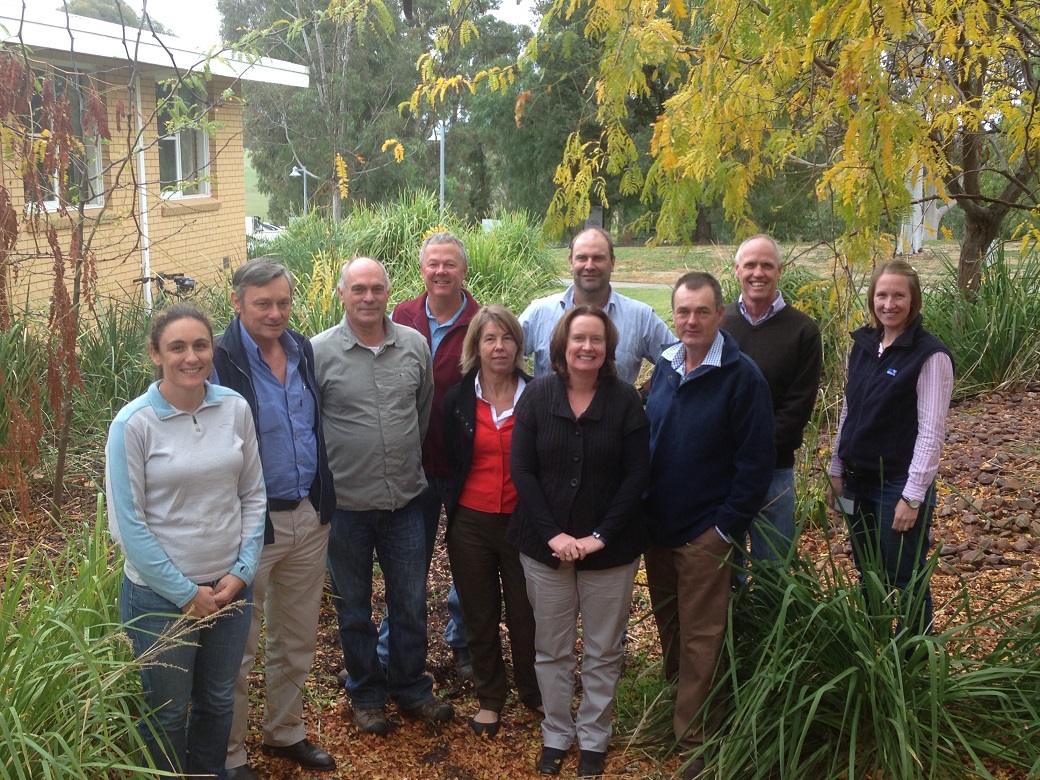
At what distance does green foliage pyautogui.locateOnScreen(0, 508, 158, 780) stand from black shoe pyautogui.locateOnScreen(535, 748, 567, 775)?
4.85 ft

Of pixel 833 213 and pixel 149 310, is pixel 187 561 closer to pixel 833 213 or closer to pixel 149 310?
pixel 833 213

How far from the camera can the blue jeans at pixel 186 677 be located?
3.21 m

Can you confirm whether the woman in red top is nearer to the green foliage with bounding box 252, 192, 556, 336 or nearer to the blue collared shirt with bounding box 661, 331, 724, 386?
the blue collared shirt with bounding box 661, 331, 724, 386

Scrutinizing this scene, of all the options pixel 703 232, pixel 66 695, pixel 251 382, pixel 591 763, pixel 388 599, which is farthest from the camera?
pixel 703 232

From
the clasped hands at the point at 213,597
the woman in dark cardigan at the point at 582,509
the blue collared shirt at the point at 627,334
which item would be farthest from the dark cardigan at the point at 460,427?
the clasped hands at the point at 213,597

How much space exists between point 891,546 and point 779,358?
35.0 inches

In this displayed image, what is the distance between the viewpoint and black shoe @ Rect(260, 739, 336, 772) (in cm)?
393

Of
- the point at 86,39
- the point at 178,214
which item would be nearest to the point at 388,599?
the point at 86,39

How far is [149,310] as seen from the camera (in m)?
7.93

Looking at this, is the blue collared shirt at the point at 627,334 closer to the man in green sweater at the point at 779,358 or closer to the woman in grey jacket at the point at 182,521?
the man in green sweater at the point at 779,358

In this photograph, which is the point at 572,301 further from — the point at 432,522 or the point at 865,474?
the point at 865,474

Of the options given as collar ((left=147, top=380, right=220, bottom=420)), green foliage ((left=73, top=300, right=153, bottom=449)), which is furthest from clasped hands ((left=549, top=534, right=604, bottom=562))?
green foliage ((left=73, top=300, right=153, bottom=449))

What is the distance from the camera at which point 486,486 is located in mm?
4113

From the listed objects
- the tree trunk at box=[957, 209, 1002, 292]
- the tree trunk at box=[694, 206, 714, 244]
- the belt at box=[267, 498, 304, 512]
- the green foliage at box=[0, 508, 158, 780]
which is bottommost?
the green foliage at box=[0, 508, 158, 780]
